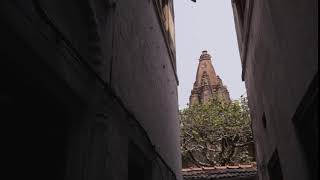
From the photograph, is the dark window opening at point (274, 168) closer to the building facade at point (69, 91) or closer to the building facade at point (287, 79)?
the building facade at point (287, 79)

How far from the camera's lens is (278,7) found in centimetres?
526

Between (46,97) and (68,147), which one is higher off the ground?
(46,97)

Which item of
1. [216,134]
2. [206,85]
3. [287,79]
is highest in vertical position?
[206,85]

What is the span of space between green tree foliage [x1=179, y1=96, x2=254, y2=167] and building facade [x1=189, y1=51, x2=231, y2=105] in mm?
17562

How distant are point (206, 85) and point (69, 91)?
4618cm

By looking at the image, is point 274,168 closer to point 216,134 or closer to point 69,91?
point 69,91

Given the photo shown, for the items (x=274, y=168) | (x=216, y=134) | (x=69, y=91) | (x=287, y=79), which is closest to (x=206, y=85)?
(x=216, y=134)

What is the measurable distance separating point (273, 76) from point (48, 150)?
374 cm

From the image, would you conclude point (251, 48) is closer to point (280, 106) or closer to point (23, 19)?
point (280, 106)

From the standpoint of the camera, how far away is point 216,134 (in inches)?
1078

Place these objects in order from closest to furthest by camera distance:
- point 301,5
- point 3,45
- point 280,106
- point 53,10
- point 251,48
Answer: point 3,45
point 53,10
point 301,5
point 280,106
point 251,48

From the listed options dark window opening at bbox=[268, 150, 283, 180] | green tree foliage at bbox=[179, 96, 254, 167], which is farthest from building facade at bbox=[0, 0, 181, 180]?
green tree foliage at bbox=[179, 96, 254, 167]

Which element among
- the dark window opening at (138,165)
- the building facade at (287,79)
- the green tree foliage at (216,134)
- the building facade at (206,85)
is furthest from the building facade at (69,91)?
the building facade at (206,85)

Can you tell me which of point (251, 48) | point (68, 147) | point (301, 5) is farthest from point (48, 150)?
point (251, 48)
